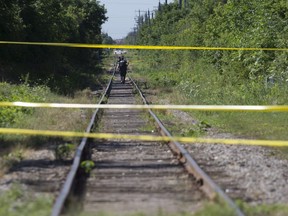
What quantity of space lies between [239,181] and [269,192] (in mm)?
724

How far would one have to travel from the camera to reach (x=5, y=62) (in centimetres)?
3042

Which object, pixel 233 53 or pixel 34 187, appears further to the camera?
pixel 233 53

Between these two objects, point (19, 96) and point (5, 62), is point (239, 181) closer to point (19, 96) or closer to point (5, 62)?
point (19, 96)

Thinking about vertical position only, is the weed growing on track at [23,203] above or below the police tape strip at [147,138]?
above

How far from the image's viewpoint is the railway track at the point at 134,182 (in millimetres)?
7039

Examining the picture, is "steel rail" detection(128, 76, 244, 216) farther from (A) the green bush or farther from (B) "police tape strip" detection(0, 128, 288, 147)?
(A) the green bush

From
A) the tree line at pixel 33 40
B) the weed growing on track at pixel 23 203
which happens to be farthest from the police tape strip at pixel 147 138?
the tree line at pixel 33 40

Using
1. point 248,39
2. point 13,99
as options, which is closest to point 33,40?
point 248,39

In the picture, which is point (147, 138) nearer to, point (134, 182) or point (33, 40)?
point (134, 182)

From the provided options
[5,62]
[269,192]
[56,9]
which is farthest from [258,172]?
[56,9]

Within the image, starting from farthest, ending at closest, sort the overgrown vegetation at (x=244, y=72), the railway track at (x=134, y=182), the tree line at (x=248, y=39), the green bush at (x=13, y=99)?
the tree line at (x=248, y=39) → the overgrown vegetation at (x=244, y=72) → the green bush at (x=13, y=99) → the railway track at (x=134, y=182)

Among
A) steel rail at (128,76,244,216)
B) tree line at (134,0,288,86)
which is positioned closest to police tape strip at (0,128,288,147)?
steel rail at (128,76,244,216)

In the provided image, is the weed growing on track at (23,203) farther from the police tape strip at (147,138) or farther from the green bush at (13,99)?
the green bush at (13,99)

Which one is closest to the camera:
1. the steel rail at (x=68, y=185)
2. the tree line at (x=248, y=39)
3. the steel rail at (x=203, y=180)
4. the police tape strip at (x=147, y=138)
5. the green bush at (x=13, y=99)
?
the steel rail at (x=68, y=185)
